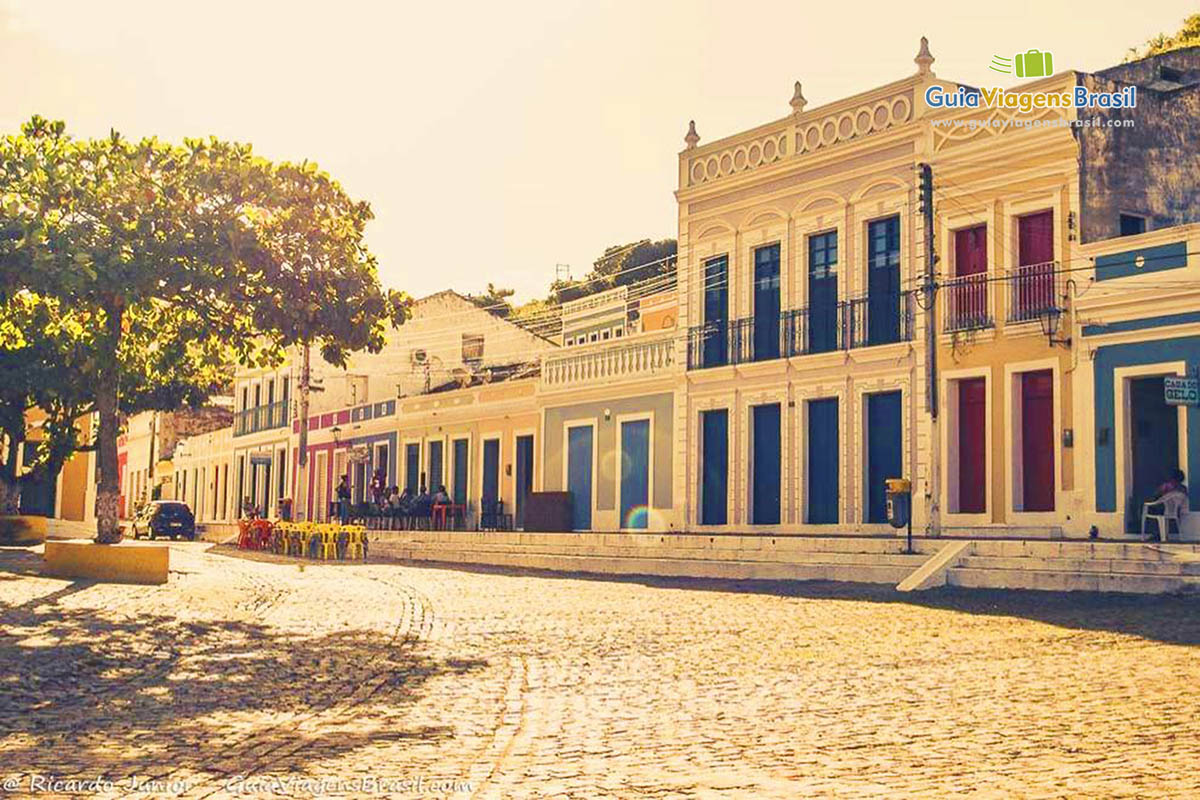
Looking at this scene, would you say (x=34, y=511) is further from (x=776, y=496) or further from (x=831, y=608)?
(x=831, y=608)

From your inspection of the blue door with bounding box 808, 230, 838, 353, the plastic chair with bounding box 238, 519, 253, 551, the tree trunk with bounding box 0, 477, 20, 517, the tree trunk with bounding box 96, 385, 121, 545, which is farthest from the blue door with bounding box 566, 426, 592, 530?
the tree trunk with bounding box 96, 385, 121, 545

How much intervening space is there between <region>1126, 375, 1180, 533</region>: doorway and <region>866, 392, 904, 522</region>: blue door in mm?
5113

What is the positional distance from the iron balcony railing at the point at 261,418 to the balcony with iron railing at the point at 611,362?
22.8 m

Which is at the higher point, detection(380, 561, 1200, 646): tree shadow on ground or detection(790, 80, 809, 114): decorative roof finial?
detection(790, 80, 809, 114): decorative roof finial

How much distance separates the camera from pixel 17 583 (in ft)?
59.3

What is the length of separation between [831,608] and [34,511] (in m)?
35.9

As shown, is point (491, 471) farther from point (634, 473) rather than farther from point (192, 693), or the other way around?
Answer: point (192, 693)

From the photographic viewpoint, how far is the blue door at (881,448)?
26.0 m

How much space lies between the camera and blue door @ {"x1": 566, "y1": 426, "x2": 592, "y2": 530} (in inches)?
1325

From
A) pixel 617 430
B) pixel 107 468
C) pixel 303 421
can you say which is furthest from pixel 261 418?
pixel 107 468

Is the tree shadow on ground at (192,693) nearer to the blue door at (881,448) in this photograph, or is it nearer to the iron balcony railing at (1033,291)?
the iron balcony railing at (1033,291)

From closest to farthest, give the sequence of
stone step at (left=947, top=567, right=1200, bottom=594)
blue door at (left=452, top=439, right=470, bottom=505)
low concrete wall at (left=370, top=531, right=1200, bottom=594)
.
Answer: stone step at (left=947, top=567, right=1200, bottom=594) → low concrete wall at (left=370, top=531, right=1200, bottom=594) → blue door at (left=452, top=439, right=470, bottom=505)

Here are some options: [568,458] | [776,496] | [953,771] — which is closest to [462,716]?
[953,771]

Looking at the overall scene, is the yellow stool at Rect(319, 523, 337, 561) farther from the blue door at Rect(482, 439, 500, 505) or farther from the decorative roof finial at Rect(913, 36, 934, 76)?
the decorative roof finial at Rect(913, 36, 934, 76)
